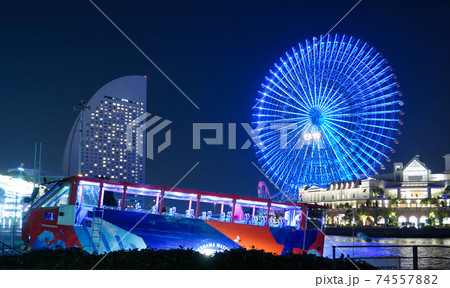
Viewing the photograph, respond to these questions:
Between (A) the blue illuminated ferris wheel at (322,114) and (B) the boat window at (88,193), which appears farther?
(A) the blue illuminated ferris wheel at (322,114)

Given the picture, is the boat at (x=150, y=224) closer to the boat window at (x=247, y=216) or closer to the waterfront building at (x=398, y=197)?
the boat window at (x=247, y=216)

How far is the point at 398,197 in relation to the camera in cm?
11206

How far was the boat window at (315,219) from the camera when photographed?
25514 millimetres

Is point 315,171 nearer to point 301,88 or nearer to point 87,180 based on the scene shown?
point 301,88

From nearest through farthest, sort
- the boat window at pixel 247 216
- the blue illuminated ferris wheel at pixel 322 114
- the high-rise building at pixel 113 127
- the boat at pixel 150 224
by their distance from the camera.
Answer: the boat at pixel 150 224 < the boat window at pixel 247 216 < the blue illuminated ferris wheel at pixel 322 114 < the high-rise building at pixel 113 127

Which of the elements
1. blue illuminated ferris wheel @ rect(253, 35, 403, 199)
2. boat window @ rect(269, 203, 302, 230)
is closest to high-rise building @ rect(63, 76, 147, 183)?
blue illuminated ferris wheel @ rect(253, 35, 403, 199)

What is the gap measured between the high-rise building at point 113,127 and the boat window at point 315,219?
253 ft

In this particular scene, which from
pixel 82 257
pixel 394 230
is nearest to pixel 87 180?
pixel 82 257

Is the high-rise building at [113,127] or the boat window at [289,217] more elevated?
the high-rise building at [113,127]

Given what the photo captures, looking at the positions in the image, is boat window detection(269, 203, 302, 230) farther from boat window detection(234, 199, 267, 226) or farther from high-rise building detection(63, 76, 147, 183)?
high-rise building detection(63, 76, 147, 183)

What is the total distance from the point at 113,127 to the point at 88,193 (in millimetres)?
94514

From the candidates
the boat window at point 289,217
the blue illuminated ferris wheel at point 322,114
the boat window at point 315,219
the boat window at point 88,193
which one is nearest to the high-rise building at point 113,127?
the blue illuminated ferris wheel at point 322,114

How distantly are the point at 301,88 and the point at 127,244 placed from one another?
4168 cm

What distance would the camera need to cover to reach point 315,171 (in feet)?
203
